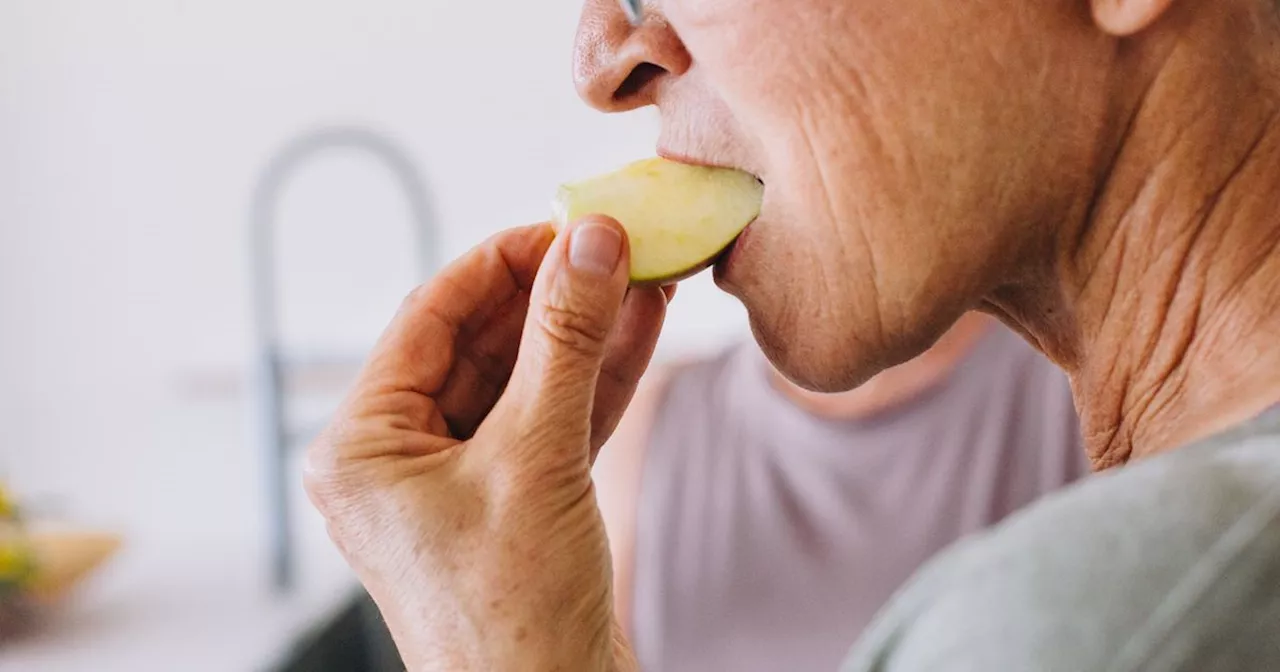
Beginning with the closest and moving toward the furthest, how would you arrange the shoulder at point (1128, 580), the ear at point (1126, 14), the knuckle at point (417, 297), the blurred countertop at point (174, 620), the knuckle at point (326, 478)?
the shoulder at point (1128, 580)
the ear at point (1126, 14)
the knuckle at point (326, 478)
the knuckle at point (417, 297)
the blurred countertop at point (174, 620)

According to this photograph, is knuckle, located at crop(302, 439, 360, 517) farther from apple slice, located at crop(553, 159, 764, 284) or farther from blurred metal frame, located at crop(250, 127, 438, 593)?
blurred metal frame, located at crop(250, 127, 438, 593)

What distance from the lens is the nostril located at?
2.32 ft

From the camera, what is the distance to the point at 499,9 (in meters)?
2.46

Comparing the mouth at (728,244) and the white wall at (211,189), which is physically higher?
the mouth at (728,244)

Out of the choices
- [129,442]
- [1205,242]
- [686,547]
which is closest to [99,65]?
[129,442]

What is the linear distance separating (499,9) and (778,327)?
194 cm

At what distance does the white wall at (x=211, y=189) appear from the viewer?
2.47 m

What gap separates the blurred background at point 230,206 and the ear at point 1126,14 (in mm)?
1832

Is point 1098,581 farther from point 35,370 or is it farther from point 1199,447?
point 35,370

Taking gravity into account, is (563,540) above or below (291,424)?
above

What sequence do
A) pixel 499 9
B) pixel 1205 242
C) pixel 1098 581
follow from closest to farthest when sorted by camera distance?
pixel 1098 581 → pixel 1205 242 → pixel 499 9

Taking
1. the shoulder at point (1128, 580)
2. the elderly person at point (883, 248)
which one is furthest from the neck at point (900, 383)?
the shoulder at point (1128, 580)

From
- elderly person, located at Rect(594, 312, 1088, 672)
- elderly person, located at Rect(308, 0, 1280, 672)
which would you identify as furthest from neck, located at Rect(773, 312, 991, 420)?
elderly person, located at Rect(308, 0, 1280, 672)

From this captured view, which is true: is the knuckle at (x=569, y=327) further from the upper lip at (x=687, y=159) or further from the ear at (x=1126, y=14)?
the ear at (x=1126, y=14)
